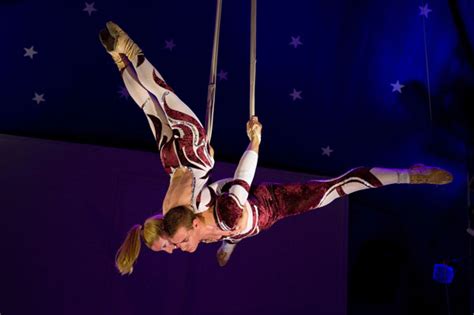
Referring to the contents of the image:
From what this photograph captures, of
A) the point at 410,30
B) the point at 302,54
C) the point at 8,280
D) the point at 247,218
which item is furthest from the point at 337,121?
the point at 8,280

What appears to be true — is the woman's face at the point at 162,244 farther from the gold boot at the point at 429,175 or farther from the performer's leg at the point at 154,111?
the gold boot at the point at 429,175

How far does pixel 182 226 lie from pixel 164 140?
533mm

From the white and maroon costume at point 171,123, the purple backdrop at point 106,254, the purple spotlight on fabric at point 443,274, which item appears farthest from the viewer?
the purple spotlight on fabric at point 443,274

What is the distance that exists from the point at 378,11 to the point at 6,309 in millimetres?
3857

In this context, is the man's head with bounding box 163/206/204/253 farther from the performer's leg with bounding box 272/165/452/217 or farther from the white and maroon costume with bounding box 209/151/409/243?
the performer's leg with bounding box 272/165/452/217

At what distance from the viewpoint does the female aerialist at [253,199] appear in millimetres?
2598

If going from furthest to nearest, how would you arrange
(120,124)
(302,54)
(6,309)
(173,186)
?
(302,54)
(120,124)
(6,309)
(173,186)

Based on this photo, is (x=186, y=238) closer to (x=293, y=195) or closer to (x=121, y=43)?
(x=293, y=195)

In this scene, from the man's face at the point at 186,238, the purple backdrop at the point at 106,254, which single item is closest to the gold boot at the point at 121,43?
the man's face at the point at 186,238

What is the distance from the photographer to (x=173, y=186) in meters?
2.63

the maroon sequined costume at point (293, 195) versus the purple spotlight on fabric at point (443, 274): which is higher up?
the maroon sequined costume at point (293, 195)

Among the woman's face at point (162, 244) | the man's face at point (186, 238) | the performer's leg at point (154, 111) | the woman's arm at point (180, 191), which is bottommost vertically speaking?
the woman's face at point (162, 244)

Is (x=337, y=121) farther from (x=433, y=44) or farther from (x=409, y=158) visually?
(x=433, y=44)

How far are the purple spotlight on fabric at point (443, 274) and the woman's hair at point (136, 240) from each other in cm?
274
